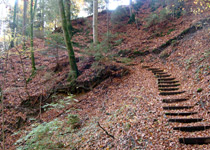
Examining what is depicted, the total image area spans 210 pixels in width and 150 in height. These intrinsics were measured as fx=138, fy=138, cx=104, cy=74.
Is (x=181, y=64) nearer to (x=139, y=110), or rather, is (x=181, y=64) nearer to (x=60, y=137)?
(x=139, y=110)

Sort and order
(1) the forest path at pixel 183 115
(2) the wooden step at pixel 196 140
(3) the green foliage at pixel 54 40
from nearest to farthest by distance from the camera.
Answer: (2) the wooden step at pixel 196 140
(1) the forest path at pixel 183 115
(3) the green foliage at pixel 54 40

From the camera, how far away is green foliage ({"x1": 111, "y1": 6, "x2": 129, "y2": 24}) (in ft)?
63.6

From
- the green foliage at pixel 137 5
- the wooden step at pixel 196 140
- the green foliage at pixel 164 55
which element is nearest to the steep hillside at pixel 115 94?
the green foliage at pixel 164 55

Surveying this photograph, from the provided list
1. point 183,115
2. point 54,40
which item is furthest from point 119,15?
point 183,115

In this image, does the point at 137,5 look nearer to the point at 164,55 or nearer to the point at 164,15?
the point at 164,15

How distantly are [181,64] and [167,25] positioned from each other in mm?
7321

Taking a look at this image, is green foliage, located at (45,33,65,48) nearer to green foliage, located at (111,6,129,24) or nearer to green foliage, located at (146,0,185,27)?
green foliage, located at (146,0,185,27)

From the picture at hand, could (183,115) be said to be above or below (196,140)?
above

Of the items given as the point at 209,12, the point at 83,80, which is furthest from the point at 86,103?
the point at 209,12

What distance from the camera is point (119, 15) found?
65.9 ft

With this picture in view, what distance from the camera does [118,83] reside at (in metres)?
9.67

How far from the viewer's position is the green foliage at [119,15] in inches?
763

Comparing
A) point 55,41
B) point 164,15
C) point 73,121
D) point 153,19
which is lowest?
point 73,121

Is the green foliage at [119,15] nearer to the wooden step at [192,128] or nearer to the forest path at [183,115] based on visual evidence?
the forest path at [183,115]
